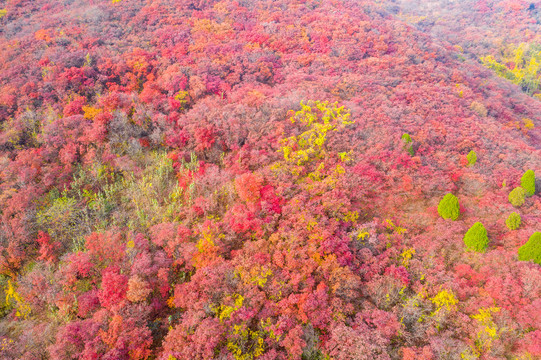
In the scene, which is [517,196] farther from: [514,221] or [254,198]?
[254,198]

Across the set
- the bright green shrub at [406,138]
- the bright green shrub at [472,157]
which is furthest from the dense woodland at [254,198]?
the bright green shrub at [472,157]

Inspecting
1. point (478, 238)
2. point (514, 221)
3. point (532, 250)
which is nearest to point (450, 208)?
point (478, 238)

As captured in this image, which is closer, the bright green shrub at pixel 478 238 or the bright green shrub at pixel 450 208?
the bright green shrub at pixel 478 238

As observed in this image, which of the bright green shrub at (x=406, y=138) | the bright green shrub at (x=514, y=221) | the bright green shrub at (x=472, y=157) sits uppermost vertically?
the bright green shrub at (x=406, y=138)

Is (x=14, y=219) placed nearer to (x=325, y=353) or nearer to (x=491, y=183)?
(x=325, y=353)

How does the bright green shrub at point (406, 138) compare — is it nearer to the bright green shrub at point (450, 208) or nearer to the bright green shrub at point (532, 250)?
the bright green shrub at point (450, 208)

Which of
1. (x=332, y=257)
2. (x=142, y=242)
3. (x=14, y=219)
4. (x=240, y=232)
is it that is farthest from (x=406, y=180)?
(x=14, y=219)
